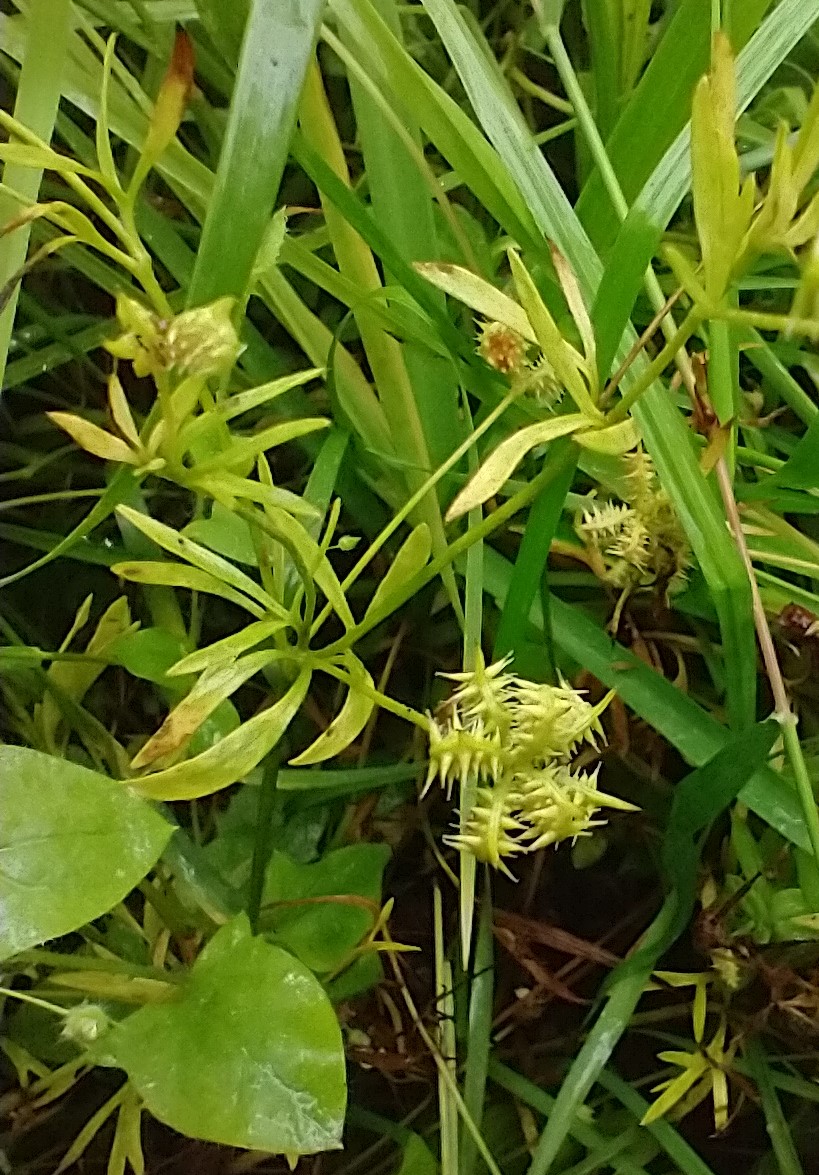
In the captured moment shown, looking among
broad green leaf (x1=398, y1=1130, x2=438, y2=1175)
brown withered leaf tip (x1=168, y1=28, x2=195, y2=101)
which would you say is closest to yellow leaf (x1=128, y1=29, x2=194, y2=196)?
brown withered leaf tip (x1=168, y1=28, x2=195, y2=101)

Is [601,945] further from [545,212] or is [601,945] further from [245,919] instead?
[545,212]

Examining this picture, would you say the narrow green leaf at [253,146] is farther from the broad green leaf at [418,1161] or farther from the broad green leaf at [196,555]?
the broad green leaf at [418,1161]

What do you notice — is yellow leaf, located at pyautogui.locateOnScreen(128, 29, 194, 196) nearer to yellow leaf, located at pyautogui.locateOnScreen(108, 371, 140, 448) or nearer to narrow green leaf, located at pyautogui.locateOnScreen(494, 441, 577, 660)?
yellow leaf, located at pyautogui.locateOnScreen(108, 371, 140, 448)

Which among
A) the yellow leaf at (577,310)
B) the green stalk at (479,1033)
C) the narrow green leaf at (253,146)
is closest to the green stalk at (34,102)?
the narrow green leaf at (253,146)

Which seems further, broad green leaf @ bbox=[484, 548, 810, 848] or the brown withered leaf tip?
broad green leaf @ bbox=[484, 548, 810, 848]

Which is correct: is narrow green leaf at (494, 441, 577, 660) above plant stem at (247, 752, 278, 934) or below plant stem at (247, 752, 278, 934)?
above

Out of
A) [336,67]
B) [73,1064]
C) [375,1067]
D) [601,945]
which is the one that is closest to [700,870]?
[601,945]

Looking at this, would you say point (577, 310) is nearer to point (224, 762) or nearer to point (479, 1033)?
point (224, 762)
